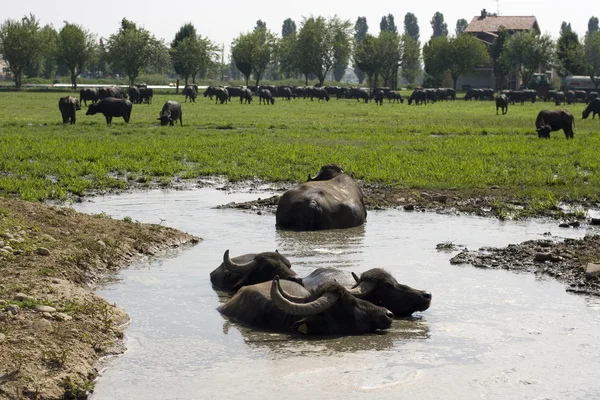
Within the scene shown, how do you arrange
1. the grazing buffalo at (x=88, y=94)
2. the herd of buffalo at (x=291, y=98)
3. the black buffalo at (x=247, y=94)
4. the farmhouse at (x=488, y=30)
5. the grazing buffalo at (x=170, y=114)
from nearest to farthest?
1. the herd of buffalo at (x=291, y=98)
2. the grazing buffalo at (x=170, y=114)
3. the grazing buffalo at (x=88, y=94)
4. the black buffalo at (x=247, y=94)
5. the farmhouse at (x=488, y=30)

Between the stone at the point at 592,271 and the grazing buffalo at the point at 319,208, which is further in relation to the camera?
the grazing buffalo at the point at 319,208

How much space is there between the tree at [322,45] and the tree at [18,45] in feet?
98.6

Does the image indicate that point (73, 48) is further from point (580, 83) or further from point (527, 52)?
point (580, 83)

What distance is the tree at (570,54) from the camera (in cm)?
9781

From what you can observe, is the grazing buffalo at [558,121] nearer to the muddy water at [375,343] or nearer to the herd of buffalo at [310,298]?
the muddy water at [375,343]

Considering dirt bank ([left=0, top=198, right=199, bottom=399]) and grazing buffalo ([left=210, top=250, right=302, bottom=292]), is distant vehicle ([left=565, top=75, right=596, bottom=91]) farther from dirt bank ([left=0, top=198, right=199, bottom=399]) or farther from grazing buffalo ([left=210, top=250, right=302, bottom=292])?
grazing buffalo ([left=210, top=250, right=302, bottom=292])

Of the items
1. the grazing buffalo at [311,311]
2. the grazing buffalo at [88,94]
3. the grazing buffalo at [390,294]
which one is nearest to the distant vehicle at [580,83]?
the grazing buffalo at [88,94]

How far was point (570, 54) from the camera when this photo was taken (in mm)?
97750

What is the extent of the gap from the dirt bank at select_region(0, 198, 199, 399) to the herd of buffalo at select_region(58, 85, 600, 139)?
19.8m

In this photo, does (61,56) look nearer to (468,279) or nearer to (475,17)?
(475,17)

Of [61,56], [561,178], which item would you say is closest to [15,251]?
[561,178]

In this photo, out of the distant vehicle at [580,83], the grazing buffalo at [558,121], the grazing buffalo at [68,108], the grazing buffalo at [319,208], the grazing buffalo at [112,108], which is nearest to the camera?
the grazing buffalo at [319,208]

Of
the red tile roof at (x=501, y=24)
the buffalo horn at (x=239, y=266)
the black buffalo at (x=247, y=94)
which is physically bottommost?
the black buffalo at (x=247, y=94)

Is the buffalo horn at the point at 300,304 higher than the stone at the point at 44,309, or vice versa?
the buffalo horn at the point at 300,304
